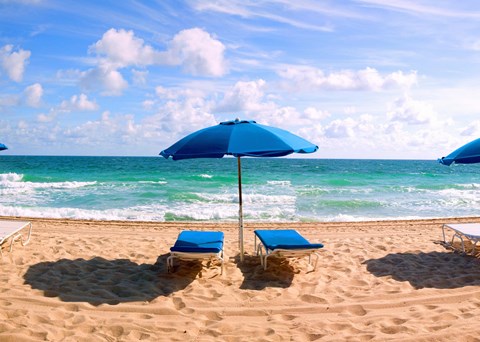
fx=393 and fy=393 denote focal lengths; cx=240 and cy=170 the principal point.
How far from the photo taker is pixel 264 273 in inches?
222

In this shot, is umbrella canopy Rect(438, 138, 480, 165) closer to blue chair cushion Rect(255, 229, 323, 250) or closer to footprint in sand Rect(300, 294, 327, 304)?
blue chair cushion Rect(255, 229, 323, 250)

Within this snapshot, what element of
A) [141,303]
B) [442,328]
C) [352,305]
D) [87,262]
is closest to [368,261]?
[352,305]

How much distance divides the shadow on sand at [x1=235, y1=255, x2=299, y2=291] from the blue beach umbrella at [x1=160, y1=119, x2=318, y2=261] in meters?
1.71

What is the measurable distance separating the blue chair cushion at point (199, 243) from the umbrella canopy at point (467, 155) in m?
3.96

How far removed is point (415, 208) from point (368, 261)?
37.6ft

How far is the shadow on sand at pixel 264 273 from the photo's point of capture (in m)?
5.20

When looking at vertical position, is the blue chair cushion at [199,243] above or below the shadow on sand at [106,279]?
above

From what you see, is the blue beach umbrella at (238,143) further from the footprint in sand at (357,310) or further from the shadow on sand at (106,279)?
the footprint in sand at (357,310)

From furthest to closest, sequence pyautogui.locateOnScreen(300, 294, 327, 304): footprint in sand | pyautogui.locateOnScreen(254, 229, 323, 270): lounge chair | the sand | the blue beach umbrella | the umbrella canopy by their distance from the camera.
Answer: the umbrella canopy
pyautogui.locateOnScreen(254, 229, 323, 270): lounge chair
the blue beach umbrella
pyautogui.locateOnScreen(300, 294, 327, 304): footprint in sand
the sand

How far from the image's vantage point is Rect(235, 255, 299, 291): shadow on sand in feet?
17.1

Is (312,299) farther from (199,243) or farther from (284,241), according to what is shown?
(199,243)

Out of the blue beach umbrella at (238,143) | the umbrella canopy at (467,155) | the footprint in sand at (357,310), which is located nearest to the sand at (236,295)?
the footprint in sand at (357,310)

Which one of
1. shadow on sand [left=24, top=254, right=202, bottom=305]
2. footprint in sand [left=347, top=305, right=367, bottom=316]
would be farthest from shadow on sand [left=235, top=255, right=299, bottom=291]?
footprint in sand [left=347, top=305, right=367, bottom=316]

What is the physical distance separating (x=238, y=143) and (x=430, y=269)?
353cm
